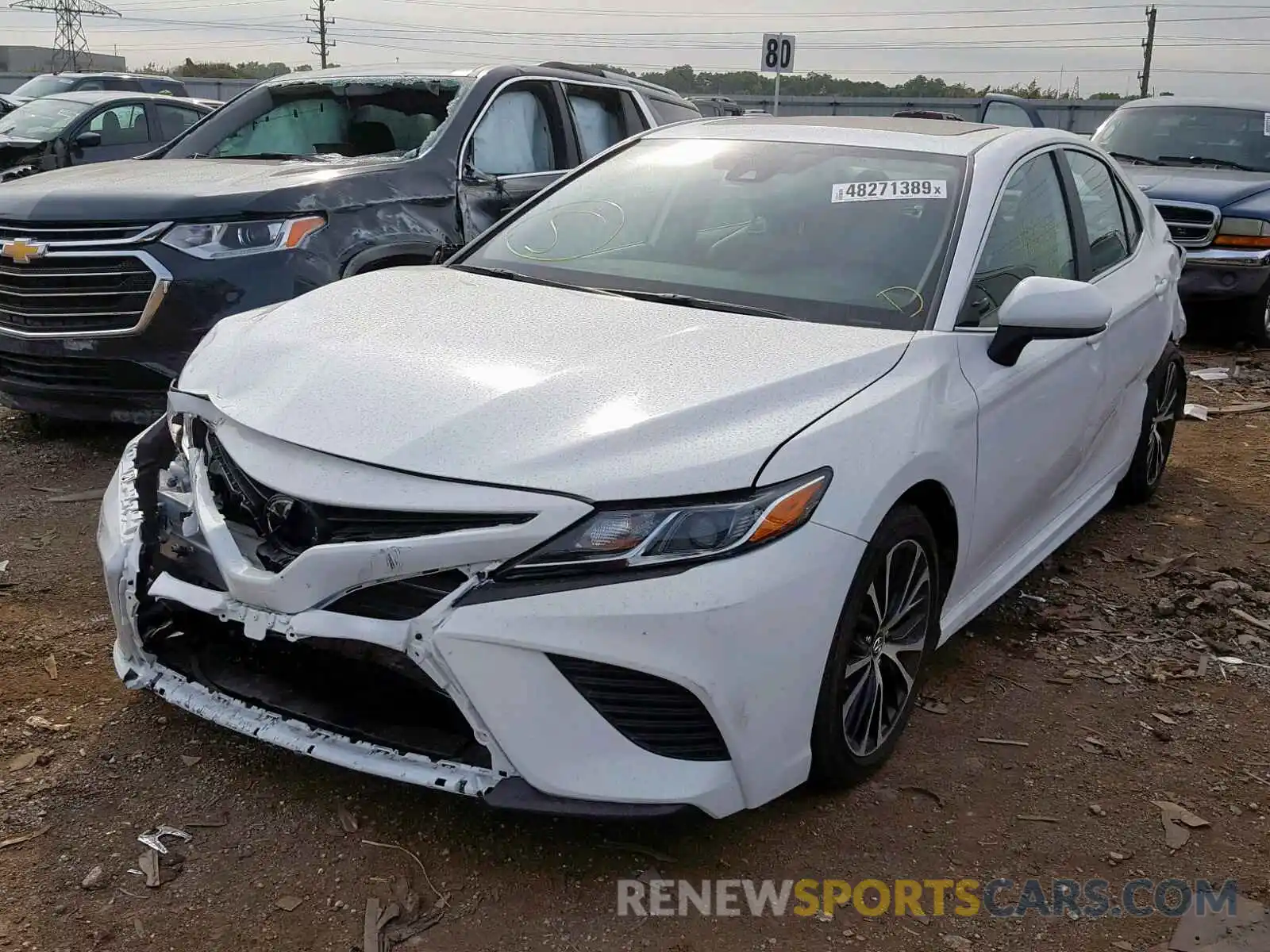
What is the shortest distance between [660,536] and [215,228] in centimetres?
335

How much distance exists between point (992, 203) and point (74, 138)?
10281mm

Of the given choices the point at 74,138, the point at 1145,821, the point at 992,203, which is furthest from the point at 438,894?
the point at 74,138

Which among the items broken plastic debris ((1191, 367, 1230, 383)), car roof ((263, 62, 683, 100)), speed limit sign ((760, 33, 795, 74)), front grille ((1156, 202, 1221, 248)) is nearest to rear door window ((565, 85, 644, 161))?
car roof ((263, 62, 683, 100))

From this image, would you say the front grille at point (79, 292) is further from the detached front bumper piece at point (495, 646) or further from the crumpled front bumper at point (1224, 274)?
the crumpled front bumper at point (1224, 274)

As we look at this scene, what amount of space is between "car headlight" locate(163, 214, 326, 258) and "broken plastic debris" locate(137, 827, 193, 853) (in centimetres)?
287

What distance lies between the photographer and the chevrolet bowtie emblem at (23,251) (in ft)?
16.6

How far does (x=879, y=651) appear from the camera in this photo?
295cm

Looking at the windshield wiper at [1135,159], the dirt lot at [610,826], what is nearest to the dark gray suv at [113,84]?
the windshield wiper at [1135,159]

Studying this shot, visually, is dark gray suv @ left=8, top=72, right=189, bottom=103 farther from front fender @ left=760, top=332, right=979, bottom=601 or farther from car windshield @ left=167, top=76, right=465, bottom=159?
front fender @ left=760, top=332, right=979, bottom=601

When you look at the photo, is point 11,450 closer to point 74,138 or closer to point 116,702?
point 116,702

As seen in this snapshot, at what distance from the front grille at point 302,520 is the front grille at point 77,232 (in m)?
2.62

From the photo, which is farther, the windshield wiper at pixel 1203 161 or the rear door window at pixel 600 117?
the windshield wiper at pixel 1203 161

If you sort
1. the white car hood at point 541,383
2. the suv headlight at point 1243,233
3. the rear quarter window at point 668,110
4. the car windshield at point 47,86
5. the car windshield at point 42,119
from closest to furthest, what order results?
the white car hood at point 541,383
the rear quarter window at point 668,110
the suv headlight at point 1243,233
the car windshield at point 42,119
the car windshield at point 47,86

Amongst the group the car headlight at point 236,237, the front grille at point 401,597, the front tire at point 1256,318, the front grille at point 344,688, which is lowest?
the front tire at point 1256,318
